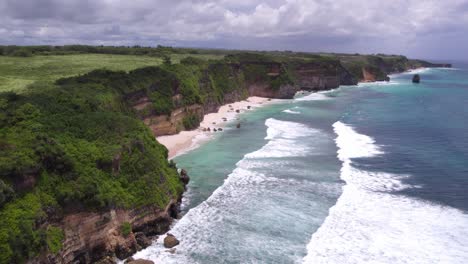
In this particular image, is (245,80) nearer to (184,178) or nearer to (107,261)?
(184,178)

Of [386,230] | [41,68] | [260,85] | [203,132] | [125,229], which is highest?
[41,68]

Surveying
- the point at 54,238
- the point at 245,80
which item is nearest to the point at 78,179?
the point at 54,238

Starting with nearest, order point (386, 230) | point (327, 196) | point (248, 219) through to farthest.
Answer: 1. point (386, 230)
2. point (248, 219)
3. point (327, 196)

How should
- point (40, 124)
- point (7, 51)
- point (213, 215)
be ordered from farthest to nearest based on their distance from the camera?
point (7, 51) → point (213, 215) → point (40, 124)

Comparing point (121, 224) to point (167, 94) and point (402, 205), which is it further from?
point (167, 94)

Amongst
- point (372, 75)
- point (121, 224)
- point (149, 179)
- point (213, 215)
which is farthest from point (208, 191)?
point (372, 75)

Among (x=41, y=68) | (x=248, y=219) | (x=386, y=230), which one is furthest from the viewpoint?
(x=41, y=68)

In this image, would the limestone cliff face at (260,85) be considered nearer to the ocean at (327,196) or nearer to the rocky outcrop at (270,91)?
the rocky outcrop at (270,91)

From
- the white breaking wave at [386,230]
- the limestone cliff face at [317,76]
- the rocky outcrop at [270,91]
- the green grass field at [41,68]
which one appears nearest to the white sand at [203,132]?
the rocky outcrop at [270,91]
